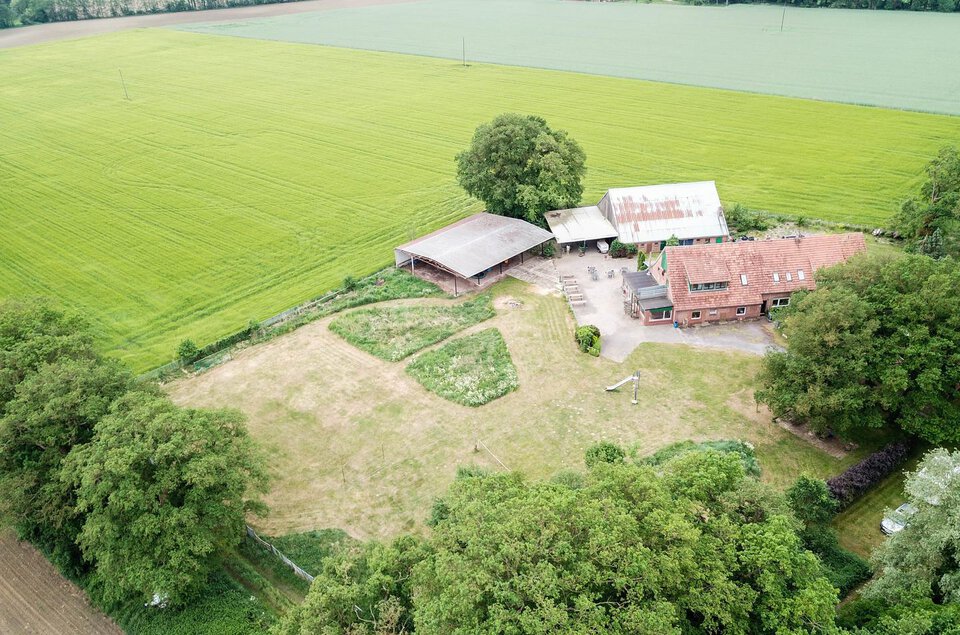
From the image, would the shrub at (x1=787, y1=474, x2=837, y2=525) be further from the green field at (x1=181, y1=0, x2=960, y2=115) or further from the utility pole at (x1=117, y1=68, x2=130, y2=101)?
the utility pole at (x1=117, y1=68, x2=130, y2=101)

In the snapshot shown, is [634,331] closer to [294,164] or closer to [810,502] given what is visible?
[810,502]

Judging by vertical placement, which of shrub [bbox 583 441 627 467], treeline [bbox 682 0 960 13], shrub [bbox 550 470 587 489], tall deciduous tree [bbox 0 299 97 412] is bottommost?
shrub [bbox 583 441 627 467]

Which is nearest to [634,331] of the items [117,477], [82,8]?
[117,477]

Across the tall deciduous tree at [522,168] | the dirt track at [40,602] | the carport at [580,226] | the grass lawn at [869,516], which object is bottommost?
the dirt track at [40,602]

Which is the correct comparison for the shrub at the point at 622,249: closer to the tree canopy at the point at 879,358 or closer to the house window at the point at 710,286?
the house window at the point at 710,286

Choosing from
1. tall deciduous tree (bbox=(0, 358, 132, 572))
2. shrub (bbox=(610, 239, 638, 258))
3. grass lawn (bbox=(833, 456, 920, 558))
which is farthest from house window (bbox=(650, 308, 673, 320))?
tall deciduous tree (bbox=(0, 358, 132, 572))

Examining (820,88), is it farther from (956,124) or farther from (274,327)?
(274,327)


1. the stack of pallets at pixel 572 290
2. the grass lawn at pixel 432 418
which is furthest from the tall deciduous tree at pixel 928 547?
the stack of pallets at pixel 572 290
